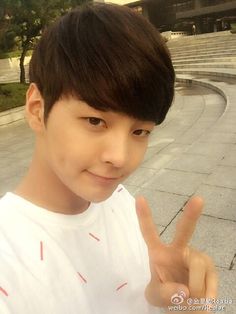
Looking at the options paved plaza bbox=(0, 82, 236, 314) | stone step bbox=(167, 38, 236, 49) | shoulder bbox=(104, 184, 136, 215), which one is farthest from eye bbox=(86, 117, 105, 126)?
stone step bbox=(167, 38, 236, 49)

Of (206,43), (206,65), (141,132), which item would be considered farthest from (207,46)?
(141,132)

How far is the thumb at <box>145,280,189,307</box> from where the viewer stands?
93 cm

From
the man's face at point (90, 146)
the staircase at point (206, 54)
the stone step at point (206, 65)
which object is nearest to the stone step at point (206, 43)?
the staircase at point (206, 54)

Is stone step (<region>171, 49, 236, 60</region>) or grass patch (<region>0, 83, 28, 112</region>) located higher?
grass patch (<region>0, 83, 28, 112</region>)

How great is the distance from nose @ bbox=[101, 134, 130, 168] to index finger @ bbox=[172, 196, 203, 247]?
25 centimetres

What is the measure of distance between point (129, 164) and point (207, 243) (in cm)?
224

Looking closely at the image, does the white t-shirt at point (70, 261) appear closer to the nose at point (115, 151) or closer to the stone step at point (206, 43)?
the nose at point (115, 151)

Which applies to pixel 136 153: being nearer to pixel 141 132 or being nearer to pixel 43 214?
pixel 141 132

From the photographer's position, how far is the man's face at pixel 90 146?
0.92 m

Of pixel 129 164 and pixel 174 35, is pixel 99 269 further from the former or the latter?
pixel 174 35

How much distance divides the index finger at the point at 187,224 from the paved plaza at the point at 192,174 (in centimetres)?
153

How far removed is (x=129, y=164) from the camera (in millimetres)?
966

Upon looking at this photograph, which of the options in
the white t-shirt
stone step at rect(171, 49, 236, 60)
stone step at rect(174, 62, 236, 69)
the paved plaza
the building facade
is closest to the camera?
the white t-shirt

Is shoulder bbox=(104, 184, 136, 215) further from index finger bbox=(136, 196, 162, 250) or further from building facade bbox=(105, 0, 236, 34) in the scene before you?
building facade bbox=(105, 0, 236, 34)
